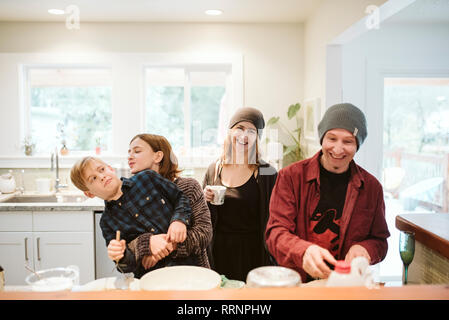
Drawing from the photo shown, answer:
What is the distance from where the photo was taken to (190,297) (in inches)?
17.7

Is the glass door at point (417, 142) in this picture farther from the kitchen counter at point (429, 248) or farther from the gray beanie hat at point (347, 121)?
the gray beanie hat at point (347, 121)

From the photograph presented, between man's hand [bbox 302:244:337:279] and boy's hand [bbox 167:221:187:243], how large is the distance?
255 mm

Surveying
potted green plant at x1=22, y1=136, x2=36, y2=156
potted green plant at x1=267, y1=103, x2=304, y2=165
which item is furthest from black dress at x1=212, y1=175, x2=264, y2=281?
potted green plant at x1=267, y1=103, x2=304, y2=165

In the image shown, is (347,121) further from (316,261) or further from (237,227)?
(237,227)

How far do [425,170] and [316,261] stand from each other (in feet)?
6.86

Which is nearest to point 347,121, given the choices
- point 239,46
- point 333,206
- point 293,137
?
point 333,206

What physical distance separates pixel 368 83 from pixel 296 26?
0.60 metres

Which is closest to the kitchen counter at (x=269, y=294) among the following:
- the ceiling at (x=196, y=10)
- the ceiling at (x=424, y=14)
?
the ceiling at (x=196, y=10)

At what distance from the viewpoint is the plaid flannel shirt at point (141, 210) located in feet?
2.38

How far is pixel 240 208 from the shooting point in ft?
3.79

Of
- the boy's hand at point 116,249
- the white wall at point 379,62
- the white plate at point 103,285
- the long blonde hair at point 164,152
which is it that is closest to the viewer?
the white plate at point 103,285

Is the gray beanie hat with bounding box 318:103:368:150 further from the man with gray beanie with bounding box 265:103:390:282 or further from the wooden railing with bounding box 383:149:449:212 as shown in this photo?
the wooden railing with bounding box 383:149:449:212

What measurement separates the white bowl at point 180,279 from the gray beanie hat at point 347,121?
0.33 metres

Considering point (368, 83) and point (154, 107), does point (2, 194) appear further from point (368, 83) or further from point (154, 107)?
point (368, 83)
